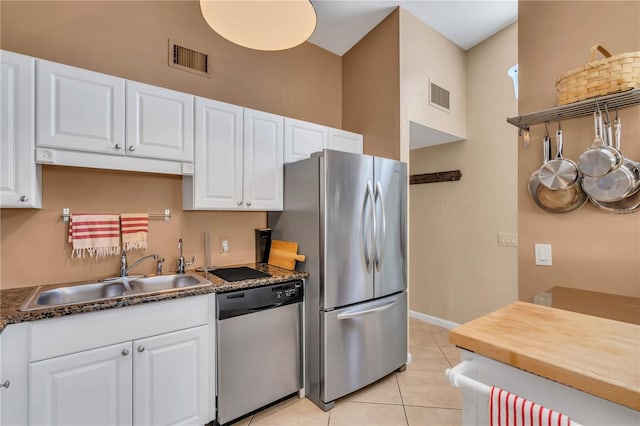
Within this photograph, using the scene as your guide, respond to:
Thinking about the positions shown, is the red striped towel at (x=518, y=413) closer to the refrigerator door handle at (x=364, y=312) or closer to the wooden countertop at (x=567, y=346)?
the wooden countertop at (x=567, y=346)

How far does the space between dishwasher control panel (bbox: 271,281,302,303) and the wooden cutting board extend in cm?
18

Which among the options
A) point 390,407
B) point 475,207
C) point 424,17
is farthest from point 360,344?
point 424,17

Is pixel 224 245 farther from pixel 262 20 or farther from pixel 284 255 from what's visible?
pixel 262 20

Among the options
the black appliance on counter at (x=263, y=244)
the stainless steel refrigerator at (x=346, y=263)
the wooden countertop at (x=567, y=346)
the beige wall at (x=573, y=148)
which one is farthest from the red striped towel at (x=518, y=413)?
the black appliance on counter at (x=263, y=244)

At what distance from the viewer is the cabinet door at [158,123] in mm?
1838

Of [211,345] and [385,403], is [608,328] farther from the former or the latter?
[211,345]

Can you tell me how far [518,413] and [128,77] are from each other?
2.80m

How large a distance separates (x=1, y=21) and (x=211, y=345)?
232cm

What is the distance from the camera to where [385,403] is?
7.11 feet

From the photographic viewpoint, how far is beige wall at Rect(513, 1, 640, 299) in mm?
1460

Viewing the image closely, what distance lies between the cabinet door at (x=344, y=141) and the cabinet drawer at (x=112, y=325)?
1.80 meters

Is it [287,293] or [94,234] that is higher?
[94,234]

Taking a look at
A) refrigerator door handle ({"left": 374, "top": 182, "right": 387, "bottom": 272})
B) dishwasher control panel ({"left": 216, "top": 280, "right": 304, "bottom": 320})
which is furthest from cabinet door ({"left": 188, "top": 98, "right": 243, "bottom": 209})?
refrigerator door handle ({"left": 374, "top": 182, "right": 387, "bottom": 272})

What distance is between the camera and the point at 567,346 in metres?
0.91
